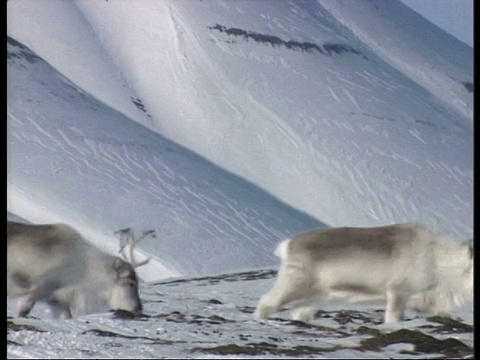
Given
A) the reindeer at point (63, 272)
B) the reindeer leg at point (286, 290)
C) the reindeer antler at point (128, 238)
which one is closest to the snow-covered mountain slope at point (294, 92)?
the reindeer antler at point (128, 238)

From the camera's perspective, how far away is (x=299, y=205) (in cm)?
380

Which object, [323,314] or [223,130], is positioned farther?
[223,130]

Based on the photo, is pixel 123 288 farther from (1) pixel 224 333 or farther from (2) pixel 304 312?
(2) pixel 304 312

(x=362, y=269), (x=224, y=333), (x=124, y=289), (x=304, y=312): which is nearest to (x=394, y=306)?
(x=362, y=269)

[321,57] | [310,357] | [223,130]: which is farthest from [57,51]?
[310,357]

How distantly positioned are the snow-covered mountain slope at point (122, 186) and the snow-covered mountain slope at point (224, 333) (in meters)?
0.20

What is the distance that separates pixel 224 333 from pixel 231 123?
45.6 inches

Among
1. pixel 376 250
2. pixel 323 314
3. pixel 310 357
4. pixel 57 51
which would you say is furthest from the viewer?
pixel 57 51

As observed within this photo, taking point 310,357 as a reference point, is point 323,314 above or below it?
above

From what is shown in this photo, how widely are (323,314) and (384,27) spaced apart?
57.0 inches

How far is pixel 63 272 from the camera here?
3.21m

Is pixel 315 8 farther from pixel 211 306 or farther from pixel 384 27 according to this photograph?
pixel 211 306

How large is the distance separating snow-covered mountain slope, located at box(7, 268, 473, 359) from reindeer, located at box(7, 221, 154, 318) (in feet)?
0.30

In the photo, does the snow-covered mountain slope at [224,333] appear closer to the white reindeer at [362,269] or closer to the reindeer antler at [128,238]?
the white reindeer at [362,269]
